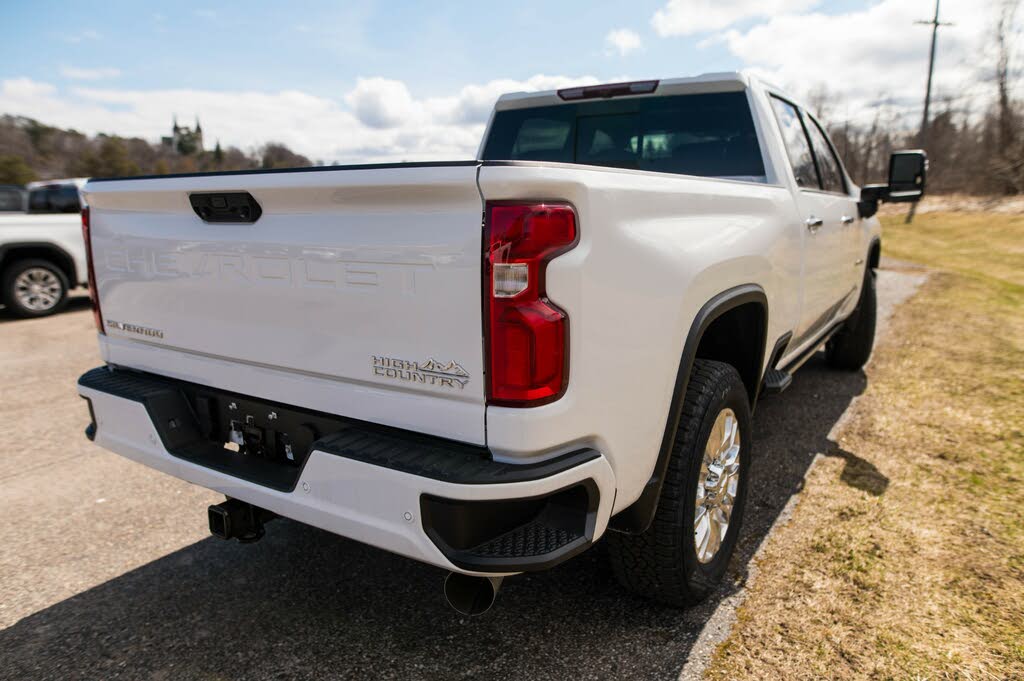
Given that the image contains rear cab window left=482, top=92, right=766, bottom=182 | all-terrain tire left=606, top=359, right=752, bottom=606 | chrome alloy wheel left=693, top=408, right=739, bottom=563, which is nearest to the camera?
all-terrain tire left=606, top=359, right=752, bottom=606

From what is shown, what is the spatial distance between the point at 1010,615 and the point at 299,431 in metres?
2.61

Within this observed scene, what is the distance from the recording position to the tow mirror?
14.8 ft

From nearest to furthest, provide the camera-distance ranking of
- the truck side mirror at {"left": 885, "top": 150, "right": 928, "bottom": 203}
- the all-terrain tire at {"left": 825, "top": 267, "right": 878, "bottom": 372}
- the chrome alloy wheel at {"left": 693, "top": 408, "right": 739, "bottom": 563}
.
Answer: the chrome alloy wheel at {"left": 693, "top": 408, "right": 739, "bottom": 563}
the truck side mirror at {"left": 885, "top": 150, "right": 928, "bottom": 203}
the all-terrain tire at {"left": 825, "top": 267, "right": 878, "bottom": 372}

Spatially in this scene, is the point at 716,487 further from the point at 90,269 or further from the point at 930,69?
the point at 930,69

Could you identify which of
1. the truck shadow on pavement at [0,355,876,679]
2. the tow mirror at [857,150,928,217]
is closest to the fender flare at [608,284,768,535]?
the truck shadow on pavement at [0,355,876,679]

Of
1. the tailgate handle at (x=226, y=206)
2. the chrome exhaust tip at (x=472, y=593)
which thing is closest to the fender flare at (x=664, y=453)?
the chrome exhaust tip at (x=472, y=593)

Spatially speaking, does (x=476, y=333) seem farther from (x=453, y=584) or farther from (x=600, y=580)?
(x=600, y=580)

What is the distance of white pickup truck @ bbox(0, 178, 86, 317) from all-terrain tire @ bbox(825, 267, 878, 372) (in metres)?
9.05

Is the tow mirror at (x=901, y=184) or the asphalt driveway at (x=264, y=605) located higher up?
the tow mirror at (x=901, y=184)

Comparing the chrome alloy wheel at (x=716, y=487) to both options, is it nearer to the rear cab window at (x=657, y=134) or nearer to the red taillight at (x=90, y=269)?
the rear cab window at (x=657, y=134)

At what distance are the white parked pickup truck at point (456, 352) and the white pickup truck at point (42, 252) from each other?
7.50 m

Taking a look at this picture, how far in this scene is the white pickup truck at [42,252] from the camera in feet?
27.8

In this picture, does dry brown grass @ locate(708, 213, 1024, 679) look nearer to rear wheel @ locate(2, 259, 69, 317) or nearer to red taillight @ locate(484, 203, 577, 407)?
red taillight @ locate(484, 203, 577, 407)

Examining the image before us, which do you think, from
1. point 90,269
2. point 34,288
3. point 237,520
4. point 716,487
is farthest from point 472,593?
point 34,288
